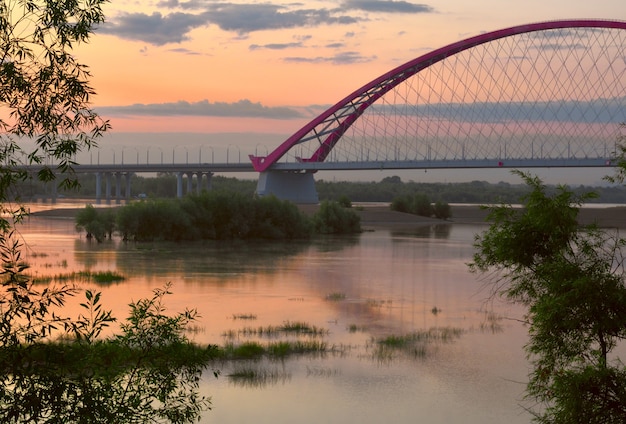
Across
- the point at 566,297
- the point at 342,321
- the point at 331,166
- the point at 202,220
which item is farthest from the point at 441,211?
the point at 566,297

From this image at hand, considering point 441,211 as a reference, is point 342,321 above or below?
below

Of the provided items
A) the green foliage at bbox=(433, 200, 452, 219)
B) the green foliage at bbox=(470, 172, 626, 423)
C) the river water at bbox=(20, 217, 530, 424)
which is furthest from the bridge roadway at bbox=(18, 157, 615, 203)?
the green foliage at bbox=(470, 172, 626, 423)

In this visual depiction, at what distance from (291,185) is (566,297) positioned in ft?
238

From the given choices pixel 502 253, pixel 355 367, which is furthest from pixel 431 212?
pixel 502 253

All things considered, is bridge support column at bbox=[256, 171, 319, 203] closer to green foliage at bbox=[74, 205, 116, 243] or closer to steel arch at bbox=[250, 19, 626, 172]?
steel arch at bbox=[250, 19, 626, 172]

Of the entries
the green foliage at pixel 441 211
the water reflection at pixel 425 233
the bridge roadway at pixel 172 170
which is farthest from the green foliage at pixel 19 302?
the bridge roadway at pixel 172 170

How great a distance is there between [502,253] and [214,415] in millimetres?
4528

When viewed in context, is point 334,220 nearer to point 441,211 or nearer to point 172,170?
point 441,211

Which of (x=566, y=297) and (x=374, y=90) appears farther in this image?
(x=374, y=90)

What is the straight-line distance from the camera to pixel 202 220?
44.9 meters

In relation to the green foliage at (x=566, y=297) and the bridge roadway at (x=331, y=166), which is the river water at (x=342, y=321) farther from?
the bridge roadway at (x=331, y=166)

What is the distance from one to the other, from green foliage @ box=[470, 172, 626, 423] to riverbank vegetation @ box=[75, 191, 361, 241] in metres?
33.5

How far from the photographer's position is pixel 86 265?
2873 cm

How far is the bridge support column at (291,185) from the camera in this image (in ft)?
263
